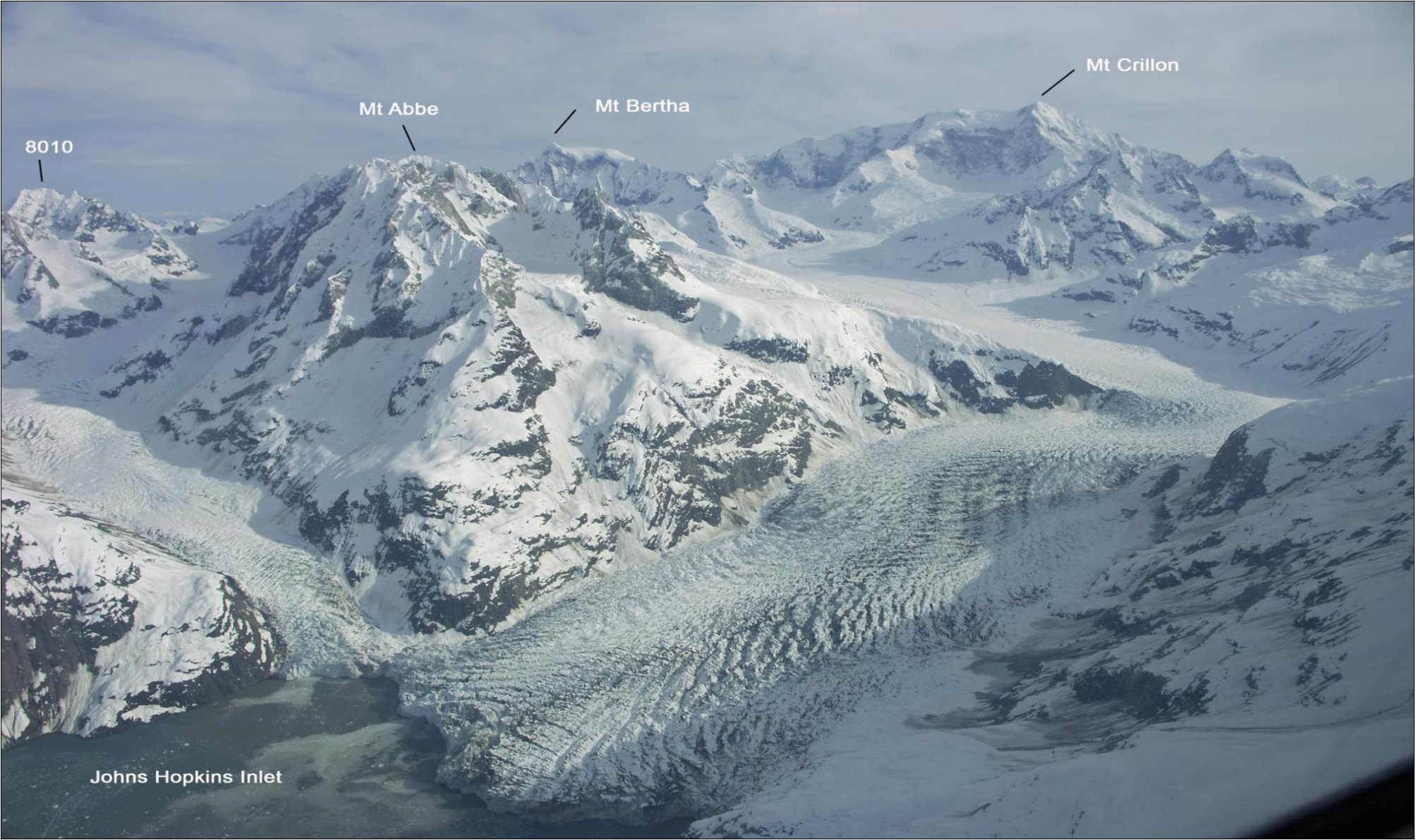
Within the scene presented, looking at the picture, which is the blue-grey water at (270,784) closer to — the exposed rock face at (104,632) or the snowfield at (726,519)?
the exposed rock face at (104,632)

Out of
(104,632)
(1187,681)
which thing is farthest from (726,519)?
(104,632)

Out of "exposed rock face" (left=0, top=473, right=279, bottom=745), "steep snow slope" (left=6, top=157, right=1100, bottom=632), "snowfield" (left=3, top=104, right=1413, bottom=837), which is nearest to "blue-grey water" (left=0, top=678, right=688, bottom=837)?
"exposed rock face" (left=0, top=473, right=279, bottom=745)

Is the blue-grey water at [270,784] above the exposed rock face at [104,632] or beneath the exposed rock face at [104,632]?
beneath

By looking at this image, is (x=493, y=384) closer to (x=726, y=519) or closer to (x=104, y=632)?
(x=726, y=519)

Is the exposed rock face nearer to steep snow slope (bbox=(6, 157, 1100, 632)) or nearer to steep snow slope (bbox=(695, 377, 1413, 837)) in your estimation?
steep snow slope (bbox=(6, 157, 1100, 632))

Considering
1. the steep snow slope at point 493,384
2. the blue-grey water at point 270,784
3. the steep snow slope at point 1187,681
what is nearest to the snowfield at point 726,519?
the steep snow slope at point 1187,681

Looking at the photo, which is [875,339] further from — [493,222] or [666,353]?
[493,222]

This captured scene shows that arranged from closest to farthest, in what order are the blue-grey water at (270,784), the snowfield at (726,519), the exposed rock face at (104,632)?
the snowfield at (726,519)
the blue-grey water at (270,784)
the exposed rock face at (104,632)
